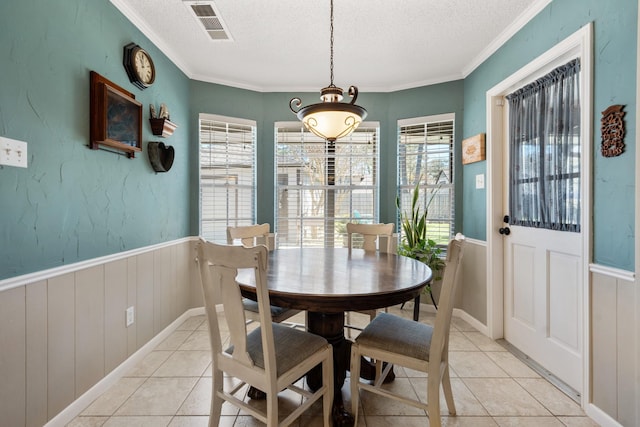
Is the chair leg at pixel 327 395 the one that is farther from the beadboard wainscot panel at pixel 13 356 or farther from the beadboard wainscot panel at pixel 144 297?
the beadboard wainscot panel at pixel 144 297

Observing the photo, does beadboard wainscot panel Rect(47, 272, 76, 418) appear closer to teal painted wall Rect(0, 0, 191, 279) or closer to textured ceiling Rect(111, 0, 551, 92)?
teal painted wall Rect(0, 0, 191, 279)

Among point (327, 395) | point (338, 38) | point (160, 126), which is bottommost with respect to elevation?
point (327, 395)

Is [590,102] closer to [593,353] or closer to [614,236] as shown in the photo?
[614,236]

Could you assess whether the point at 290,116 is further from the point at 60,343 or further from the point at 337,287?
the point at 60,343

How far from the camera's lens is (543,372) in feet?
6.97

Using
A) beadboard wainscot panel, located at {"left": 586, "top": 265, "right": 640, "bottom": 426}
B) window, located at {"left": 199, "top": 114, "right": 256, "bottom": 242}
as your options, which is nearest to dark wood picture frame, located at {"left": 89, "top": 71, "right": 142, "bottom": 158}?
window, located at {"left": 199, "top": 114, "right": 256, "bottom": 242}

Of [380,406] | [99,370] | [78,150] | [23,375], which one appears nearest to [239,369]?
[380,406]

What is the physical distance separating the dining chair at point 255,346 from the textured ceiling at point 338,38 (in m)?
1.83

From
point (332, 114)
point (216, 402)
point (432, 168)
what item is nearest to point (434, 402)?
point (216, 402)

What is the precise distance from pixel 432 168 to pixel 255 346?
2.70 meters

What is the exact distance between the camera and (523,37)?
7.45 ft

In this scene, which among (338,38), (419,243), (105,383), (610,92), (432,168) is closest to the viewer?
(610,92)

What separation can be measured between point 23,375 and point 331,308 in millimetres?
1462

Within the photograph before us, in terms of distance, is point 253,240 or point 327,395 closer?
point 327,395
